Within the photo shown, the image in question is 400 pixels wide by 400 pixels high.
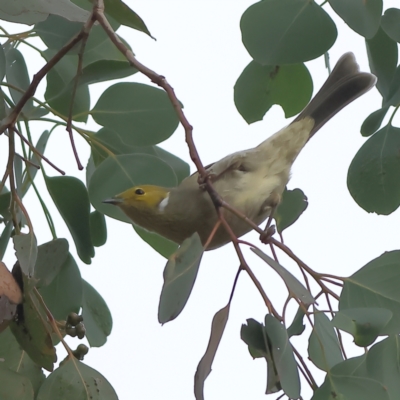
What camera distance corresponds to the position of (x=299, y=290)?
1002 mm

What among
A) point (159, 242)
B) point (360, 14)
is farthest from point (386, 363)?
point (159, 242)

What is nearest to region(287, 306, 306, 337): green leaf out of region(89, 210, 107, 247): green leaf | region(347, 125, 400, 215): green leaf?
region(347, 125, 400, 215): green leaf

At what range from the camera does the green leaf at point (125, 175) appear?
1407 millimetres

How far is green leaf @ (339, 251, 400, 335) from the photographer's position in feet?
3.54

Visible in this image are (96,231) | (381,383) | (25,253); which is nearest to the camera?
(381,383)

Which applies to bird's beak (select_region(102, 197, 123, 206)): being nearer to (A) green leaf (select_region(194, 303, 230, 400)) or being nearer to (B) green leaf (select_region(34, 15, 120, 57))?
(B) green leaf (select_region(34, 15, 120, 57))

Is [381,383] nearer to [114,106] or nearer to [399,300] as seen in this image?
[399,300]

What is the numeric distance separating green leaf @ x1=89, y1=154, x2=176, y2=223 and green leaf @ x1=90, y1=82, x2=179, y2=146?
5 cm

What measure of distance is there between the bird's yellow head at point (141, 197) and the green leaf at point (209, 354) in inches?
23.1

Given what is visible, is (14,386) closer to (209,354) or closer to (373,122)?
(209,354)

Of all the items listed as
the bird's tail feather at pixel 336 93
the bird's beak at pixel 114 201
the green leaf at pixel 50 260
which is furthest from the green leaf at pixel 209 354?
the bird's tail feather at pixel 336 93

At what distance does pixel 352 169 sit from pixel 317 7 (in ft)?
1.27

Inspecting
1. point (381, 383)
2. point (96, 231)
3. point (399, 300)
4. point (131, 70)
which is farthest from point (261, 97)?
point (381, 383)

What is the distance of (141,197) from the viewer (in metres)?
1.61
